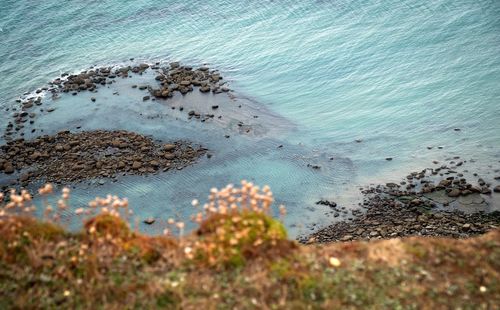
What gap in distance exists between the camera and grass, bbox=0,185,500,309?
12.0 m

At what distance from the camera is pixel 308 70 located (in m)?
45.2

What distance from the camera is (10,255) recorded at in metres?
13.1

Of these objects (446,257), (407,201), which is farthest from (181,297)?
(407,201)

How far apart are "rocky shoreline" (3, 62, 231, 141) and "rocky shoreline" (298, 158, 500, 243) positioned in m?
16.6

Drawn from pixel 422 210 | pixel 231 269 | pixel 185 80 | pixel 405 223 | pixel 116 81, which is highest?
pixel 231 269

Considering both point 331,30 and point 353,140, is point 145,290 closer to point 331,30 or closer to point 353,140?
point 353,140

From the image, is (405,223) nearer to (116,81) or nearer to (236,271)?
(236,271)

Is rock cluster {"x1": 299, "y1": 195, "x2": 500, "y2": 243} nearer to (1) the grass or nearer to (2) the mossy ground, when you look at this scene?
(1) the grass

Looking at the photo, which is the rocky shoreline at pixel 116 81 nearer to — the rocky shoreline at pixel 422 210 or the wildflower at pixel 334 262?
the rocky shoreline at pixel 422 210

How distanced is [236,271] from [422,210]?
1835 cm

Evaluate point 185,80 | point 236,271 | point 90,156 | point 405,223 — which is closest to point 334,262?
point 236,271

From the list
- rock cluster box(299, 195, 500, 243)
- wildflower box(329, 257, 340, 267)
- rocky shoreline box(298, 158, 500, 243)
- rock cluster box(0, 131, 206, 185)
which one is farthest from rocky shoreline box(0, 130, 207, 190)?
wildflower box(329, 257, 340, 267)

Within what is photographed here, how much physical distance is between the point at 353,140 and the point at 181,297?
25811 mm

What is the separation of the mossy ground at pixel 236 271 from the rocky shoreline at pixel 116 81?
25.2 metres
